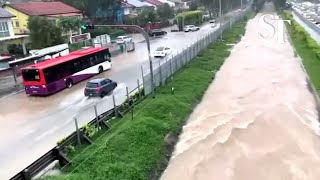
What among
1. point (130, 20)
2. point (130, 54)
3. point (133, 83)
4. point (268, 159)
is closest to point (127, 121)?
point (268, 159)

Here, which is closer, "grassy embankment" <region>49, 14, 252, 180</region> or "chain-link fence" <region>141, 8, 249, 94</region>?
"grassy embankment" <region>49, 14, 252, 180</region>

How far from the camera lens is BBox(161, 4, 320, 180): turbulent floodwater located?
1616 cm

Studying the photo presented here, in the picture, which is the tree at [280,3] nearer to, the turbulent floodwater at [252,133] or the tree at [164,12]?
the tree at [164,12]

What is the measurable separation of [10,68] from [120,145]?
972 inches

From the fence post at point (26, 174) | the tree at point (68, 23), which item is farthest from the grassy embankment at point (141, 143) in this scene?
the tree at point (68, 23)

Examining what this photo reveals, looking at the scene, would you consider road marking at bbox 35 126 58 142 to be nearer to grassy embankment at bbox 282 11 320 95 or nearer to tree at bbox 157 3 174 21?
grassy embankment at bbox 282 11 320 95

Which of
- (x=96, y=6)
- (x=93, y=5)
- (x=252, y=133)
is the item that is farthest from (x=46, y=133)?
(x=96, y=6)

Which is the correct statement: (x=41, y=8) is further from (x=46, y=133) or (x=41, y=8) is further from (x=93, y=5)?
(x=46, y=133)

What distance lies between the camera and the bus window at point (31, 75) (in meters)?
29.0

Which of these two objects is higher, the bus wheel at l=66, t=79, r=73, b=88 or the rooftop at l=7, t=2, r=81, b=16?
the rooftop at l=7, t=2, r=81, b=16

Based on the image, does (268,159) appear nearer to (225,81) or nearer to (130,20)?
(225,81)

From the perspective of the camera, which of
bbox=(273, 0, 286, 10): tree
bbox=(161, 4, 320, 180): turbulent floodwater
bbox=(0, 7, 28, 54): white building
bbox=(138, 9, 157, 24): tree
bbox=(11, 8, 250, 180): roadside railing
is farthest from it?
bbox=(273, 0, 286, 10): tree

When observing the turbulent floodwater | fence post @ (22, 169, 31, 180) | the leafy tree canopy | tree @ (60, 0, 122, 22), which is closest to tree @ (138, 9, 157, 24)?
tree @ (60, 0, 122, 22)

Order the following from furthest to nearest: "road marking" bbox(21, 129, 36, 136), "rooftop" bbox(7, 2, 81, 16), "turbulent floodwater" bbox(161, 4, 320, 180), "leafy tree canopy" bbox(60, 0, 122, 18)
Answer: "leafy tree canopy" bbox(60, 0, 122, 18)
"rooftop" bbox(7, 2, 81, 16)
"road marking" bbox(21, 129, 36, 136)
"turbulent floodwater" bbox(161, 4, 320, 180)
